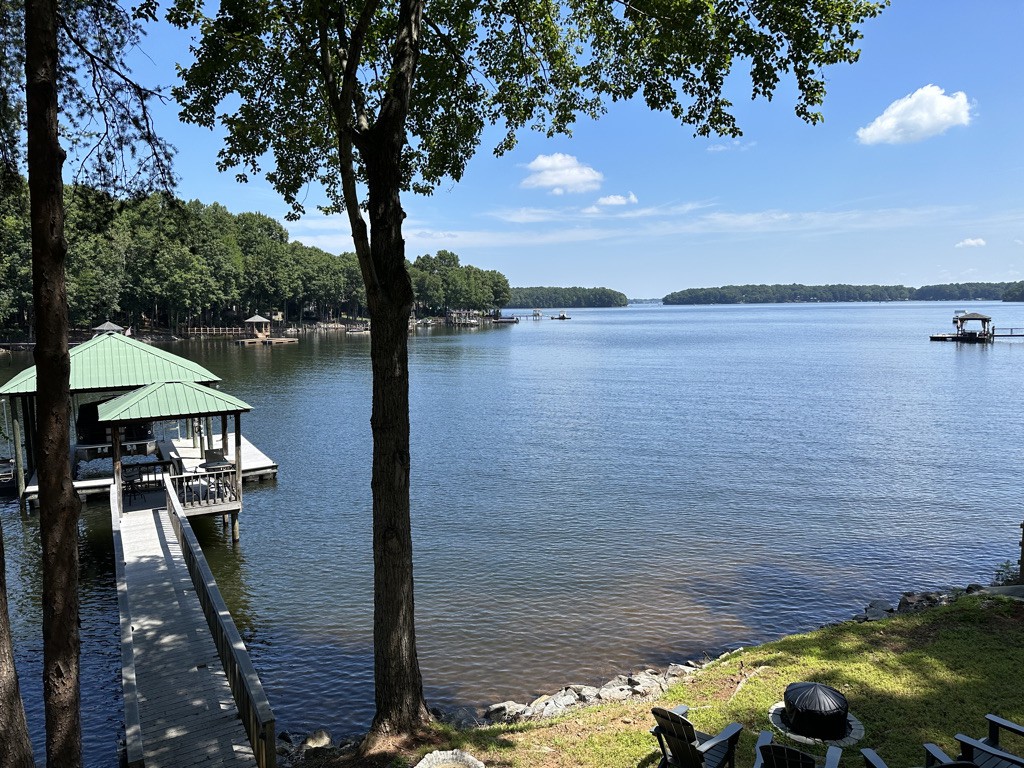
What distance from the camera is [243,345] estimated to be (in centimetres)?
8738

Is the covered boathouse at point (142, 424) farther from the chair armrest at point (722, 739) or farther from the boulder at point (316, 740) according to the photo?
the chair armrest at point (722, 739)

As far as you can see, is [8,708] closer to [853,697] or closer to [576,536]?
[853,697]

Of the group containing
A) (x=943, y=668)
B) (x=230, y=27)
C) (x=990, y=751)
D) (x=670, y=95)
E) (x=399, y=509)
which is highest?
(x=230, y=27)

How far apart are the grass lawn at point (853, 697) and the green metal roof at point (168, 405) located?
12.1m

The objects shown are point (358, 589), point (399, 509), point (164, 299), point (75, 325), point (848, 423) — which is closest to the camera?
point (399, 509)

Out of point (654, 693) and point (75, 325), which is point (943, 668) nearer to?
point (654, 693)

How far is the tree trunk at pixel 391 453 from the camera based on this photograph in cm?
709

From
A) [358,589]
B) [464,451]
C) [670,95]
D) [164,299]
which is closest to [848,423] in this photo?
[464,451]

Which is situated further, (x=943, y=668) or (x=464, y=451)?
(x=464, y=451)

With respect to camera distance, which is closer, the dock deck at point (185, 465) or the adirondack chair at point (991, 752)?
the adirondack chair at point (991, 752)

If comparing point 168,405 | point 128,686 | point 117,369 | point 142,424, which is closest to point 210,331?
point 142,424

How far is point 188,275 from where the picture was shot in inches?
3236

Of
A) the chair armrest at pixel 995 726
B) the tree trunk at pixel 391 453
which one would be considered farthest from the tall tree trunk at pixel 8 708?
the chair armrest at pixel 995 726

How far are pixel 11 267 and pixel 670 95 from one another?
2672 inches
